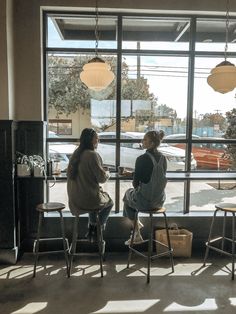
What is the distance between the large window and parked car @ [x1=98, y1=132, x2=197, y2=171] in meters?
0.01

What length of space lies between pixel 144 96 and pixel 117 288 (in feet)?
7.49

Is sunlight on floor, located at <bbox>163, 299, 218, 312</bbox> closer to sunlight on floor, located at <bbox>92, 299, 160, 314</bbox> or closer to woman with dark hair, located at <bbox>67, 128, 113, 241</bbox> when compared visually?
sunlight on floor, located at <bbox>92, 299, 160, 314</bbox>

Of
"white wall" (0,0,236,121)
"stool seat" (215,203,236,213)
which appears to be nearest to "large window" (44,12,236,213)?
"white wall" (0,0,236,121)

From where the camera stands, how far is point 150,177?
11.4 ft

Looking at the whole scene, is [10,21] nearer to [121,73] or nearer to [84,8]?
[84,8]

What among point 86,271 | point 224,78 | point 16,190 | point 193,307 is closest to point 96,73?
point 224,78

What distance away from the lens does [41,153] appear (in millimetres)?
4035

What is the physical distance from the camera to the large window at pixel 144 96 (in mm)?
4246

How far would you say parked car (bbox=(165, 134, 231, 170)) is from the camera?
441 cm

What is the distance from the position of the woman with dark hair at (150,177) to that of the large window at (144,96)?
789 millimetres

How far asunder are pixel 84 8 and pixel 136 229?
259 cm

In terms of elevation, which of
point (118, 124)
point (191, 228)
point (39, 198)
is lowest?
point (191, 228)

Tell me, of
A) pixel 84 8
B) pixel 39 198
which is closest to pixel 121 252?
pixel 39 198

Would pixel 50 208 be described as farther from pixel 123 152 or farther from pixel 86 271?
pixel 123 152
